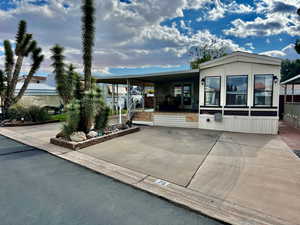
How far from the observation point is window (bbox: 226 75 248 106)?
754 centimetres

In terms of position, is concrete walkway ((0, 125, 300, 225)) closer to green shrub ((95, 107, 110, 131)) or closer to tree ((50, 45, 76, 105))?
green shrub ((95, 107, 110, 131))

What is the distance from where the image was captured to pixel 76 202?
2.47 meters

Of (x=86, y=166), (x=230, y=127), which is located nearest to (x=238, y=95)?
(x=230, y=127)

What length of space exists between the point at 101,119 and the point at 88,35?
327 cm

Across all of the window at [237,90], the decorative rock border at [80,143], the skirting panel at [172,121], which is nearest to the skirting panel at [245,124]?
the window at [237,90]

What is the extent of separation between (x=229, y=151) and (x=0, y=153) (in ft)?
21.8

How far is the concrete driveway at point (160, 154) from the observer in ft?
11.6

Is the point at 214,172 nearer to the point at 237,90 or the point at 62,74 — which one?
the point at 237,90

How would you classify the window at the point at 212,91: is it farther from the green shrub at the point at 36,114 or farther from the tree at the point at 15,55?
the tree at the point at 15,55

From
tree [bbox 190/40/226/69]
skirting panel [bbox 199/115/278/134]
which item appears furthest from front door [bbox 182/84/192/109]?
tree [bbox 190/40/226/69]

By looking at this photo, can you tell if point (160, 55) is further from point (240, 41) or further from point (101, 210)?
point (101, 210)

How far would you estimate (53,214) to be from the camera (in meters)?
2.20

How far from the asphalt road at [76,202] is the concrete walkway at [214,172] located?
0.80ft

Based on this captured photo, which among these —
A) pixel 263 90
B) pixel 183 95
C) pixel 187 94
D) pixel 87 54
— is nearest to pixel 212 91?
pixel 263 90
